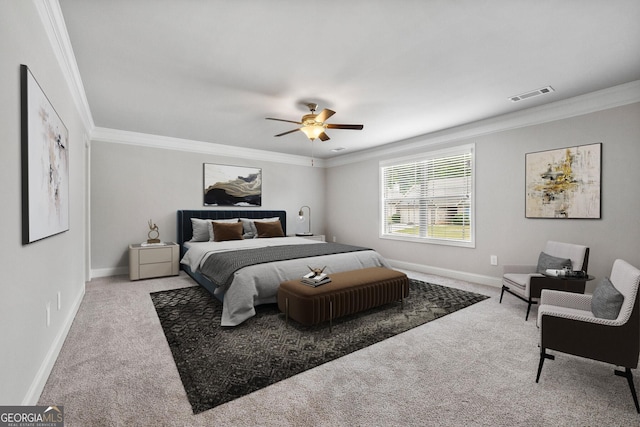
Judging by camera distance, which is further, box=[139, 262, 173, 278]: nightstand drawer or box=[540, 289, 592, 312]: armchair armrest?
box=[139, 262, 173, 278]: nightstand drawer

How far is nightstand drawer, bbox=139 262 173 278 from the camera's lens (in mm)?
4852

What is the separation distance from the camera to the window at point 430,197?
16.3 feet

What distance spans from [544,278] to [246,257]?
335 cm

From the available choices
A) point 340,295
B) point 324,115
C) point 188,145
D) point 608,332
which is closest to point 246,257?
point 340,295

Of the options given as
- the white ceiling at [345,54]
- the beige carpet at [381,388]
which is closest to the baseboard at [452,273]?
the beige carpet at [381,388]

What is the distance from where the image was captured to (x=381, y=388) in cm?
198

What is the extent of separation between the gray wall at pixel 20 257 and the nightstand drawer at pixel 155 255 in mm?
2453

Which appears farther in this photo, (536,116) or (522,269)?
(536,116)

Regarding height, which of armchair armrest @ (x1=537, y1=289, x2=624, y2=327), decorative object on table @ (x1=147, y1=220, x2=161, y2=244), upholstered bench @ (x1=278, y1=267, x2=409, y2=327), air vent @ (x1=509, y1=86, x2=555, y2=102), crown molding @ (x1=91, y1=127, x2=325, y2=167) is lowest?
upholstered bench @ (x1=278, y1=267, x2=409, y2=327)

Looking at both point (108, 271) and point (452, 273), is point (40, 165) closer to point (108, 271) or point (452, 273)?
point (108, 271)

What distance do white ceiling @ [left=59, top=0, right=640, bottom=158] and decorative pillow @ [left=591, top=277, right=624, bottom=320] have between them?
1988 mm

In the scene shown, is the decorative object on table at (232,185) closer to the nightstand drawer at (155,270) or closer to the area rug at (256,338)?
the nightstand drawer at (155,270)

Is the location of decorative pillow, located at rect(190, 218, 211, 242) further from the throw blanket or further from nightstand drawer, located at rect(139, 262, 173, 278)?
the throw blanket

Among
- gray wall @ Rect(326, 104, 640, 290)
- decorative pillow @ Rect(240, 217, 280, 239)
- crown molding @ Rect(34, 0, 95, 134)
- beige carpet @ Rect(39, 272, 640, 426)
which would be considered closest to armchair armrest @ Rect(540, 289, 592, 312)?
beige carpet @ Rect(39, 272, 640, 426)
